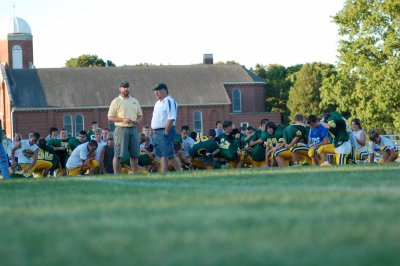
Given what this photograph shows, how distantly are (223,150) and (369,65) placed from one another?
35.5 metres

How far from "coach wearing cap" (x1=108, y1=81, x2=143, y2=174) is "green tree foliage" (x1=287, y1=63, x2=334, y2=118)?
84.7 metres

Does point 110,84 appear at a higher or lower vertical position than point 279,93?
higher

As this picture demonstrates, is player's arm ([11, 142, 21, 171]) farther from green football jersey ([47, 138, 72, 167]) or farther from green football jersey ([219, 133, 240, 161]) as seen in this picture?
green football jersey ([219, 133, 240, 161])

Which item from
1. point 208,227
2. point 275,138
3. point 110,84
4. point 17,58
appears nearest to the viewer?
point 208,227

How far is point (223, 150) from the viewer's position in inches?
987

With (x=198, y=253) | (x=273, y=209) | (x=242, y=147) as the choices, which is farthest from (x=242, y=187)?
(x=242, y=147)

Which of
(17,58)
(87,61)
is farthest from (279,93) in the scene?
(17,58)

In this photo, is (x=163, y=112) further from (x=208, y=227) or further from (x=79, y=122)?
(x=79, y=122)

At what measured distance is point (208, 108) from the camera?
322 feet

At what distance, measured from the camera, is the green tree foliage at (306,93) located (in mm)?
102956

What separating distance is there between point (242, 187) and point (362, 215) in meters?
4.37

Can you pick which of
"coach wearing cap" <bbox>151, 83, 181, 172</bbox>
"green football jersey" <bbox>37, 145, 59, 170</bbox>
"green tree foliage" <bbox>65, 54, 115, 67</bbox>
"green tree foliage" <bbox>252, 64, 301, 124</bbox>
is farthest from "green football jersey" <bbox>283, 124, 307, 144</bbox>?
"green tree foliage" <bbox>65, 54, 115, 67</bbox>

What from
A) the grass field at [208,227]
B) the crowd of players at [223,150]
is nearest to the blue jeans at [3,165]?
the crowd of players at [223,150]

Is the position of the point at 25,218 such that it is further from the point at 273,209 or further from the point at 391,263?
the point at 391,263
